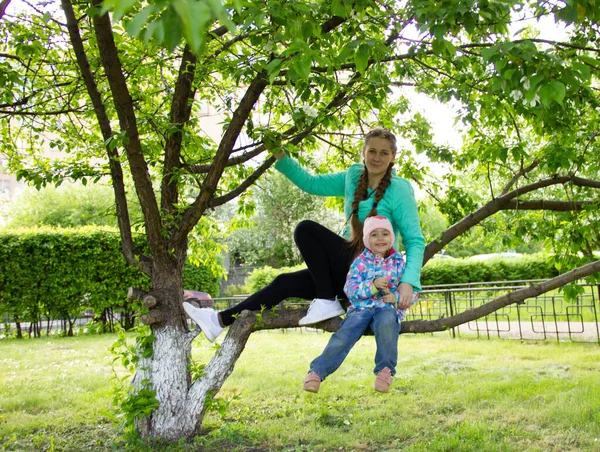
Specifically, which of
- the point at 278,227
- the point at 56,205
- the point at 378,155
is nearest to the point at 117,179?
the point at 378,155

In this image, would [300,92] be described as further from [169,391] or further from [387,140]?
[169,391]

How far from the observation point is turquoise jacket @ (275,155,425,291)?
3.75 metres

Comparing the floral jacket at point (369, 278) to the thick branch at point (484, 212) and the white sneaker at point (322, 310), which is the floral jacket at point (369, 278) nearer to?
the white sneaker at point (322, 310)

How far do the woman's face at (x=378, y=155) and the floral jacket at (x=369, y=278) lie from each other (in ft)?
1.94

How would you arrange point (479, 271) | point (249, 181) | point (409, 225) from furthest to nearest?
1. point (479, 271)
2. point (249, 181)
3. point (409, 225)

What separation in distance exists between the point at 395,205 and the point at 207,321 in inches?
63.9

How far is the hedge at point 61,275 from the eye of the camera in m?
12.8

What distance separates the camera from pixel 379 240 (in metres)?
3.68

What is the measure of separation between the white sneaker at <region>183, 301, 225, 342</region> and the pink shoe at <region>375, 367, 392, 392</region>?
4.36 ft

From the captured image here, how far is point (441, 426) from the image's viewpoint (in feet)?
17.0

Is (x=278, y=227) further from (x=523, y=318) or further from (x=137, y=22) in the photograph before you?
(x=137, y=22)

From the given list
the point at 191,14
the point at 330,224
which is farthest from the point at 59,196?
the point at 191,14

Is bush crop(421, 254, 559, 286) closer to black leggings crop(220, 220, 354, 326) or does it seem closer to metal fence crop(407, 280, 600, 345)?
metal fence crop(407, 280, 600, 345)

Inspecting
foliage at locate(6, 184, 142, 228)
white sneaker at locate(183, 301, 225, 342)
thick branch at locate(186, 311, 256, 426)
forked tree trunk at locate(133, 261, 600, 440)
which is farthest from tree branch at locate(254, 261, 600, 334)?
foliage at locate(6, 184, 142, 228)
